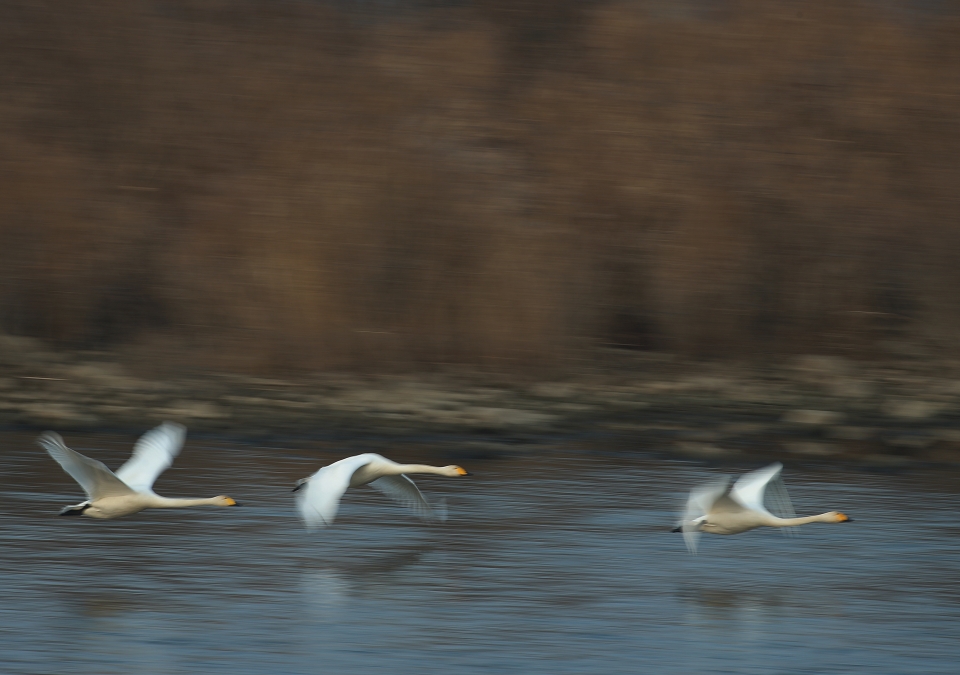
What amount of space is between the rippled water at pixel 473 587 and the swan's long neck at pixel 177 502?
0.53 m

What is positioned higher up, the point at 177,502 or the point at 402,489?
the point at 402,489

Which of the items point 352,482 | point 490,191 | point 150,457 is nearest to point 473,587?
point 352,482

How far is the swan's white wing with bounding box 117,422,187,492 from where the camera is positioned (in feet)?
36.7

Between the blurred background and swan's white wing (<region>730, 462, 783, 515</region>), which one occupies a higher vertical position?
the blurred background

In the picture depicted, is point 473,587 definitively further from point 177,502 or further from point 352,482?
point 177,502

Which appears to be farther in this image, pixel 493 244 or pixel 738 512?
pixel 493 244

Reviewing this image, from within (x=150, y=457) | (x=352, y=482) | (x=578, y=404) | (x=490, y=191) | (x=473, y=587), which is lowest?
(x=473, y=587)

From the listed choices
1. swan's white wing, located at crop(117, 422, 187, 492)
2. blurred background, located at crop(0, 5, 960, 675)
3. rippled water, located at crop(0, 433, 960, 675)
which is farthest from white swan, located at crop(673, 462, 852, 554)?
blurred background, located at crop(0, 5, 960, 675)

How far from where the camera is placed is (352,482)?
11570 millimetres

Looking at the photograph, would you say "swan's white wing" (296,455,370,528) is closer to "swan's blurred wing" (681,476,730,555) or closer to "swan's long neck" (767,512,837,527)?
"swan's blurred wing" (681,476,730,555)

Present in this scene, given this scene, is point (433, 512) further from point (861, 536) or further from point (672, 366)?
point (672, 366)

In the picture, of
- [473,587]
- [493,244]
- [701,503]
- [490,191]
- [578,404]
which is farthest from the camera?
[490,191]

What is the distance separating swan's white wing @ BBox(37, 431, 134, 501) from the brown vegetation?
36.4 feet

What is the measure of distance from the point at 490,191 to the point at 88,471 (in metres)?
13.4
